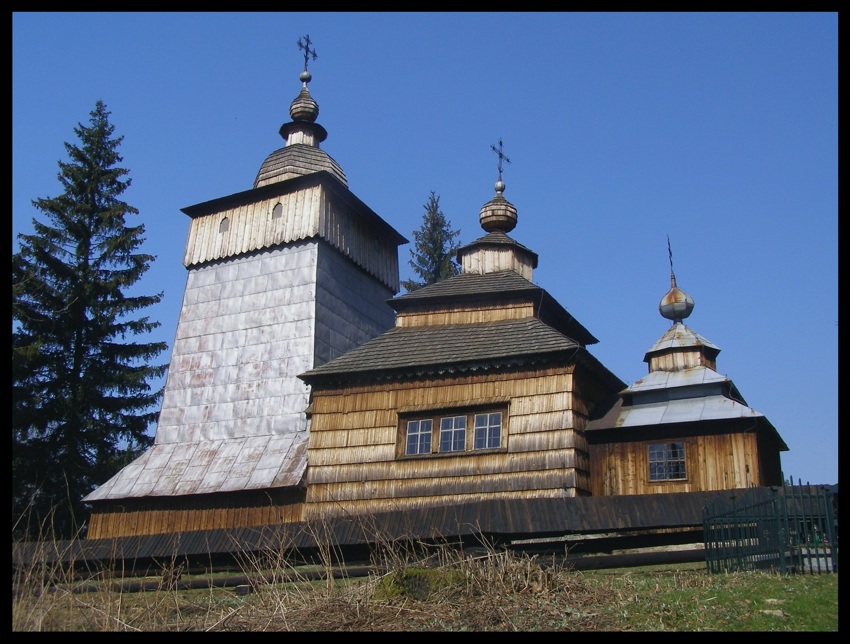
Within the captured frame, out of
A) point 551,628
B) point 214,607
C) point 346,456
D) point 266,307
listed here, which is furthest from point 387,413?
point 551,628

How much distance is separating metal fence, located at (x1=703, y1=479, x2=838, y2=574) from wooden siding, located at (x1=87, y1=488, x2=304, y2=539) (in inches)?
381

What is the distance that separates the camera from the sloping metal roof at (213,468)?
2112 centimetres

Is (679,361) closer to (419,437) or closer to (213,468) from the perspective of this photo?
(419,437)

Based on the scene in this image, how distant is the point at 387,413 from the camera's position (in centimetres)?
1992

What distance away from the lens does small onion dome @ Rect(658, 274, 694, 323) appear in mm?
22203

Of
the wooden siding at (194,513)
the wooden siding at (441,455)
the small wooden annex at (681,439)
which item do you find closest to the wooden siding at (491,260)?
the wooden siding at (441,455)

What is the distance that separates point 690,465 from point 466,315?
652 centimetres

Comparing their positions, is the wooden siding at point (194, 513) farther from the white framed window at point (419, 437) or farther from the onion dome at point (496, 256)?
the onion dome at point (496, 256)

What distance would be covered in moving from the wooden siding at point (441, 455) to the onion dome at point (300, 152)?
31.2 feet

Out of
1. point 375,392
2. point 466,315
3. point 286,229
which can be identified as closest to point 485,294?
point 466,315

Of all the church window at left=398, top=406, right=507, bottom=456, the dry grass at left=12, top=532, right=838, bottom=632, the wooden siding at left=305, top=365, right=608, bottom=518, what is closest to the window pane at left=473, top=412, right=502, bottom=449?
the church window at left=398, top=406, right=507, bottom=456

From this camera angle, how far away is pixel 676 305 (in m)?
22.2
